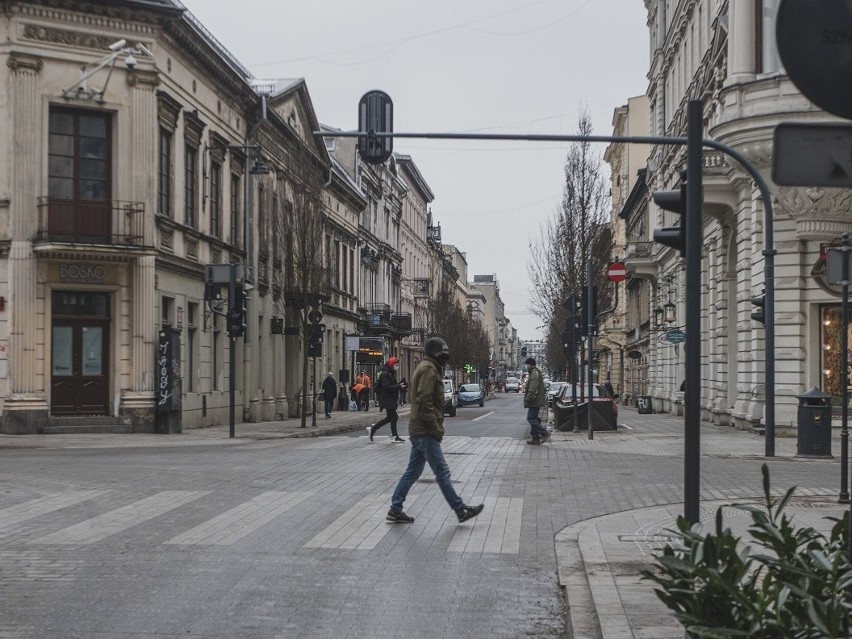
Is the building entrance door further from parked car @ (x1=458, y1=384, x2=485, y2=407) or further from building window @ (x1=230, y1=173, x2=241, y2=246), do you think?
parked car @ (x1=458, y1=384, x2=485, y2=407)

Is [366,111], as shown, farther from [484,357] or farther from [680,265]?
[484,357]

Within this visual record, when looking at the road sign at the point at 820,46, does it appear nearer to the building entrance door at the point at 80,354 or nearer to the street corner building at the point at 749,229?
the street corner building at the point at 749,229

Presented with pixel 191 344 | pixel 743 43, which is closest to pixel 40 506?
pixel 191 344

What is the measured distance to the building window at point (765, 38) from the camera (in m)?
26.1

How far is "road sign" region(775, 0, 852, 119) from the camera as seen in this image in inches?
143

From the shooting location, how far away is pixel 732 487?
13781 mm

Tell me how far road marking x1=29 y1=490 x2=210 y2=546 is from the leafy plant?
656 centimetres

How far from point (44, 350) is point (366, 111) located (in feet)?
41.5

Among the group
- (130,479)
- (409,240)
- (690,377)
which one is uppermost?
(409,240)

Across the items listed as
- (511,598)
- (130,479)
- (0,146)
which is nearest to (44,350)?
(0,146)

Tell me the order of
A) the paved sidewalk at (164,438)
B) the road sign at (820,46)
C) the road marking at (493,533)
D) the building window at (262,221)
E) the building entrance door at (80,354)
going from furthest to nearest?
the building window at (262,221) < the building entrance door at (80,354) < the paved sidewalk at (164,438) < the road marking at (493,533) < the road sign at (820,46)

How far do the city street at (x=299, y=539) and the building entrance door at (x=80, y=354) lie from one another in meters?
7.44

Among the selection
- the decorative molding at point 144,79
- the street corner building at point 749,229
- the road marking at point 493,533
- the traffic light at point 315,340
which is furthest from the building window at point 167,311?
the road marking at point 493,533

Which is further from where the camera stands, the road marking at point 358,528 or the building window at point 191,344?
the building window at point 191,344
